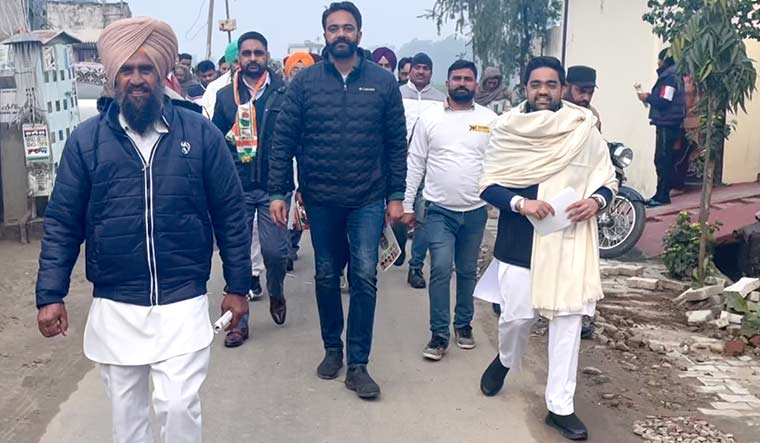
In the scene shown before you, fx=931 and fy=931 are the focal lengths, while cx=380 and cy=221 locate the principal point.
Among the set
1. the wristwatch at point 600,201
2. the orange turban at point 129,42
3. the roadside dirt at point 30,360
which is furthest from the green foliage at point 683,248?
the orange turban at point 129,42

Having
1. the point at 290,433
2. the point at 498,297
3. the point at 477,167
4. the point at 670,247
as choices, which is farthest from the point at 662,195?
the point at 290,433

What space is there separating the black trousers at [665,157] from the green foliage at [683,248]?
3273mm

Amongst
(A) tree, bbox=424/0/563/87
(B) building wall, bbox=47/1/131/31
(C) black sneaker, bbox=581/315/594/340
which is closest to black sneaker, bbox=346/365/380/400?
(C) black sneaker, bbox=581/315/594/340

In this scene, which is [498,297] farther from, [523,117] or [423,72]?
[423,72]

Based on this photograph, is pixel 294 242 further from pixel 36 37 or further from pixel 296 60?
pixel 36 37

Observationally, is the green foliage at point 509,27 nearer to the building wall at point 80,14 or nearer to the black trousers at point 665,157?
the black trousers at point 665,157

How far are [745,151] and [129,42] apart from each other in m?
11.0

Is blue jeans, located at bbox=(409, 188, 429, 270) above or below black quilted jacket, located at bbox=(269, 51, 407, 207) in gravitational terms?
below

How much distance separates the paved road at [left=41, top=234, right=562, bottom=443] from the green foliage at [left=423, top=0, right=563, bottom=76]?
1331cm

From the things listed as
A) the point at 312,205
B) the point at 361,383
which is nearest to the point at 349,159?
the point at 312,205

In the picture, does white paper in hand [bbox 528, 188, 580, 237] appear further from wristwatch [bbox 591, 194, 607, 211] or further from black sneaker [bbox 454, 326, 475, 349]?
black sneaker [bbox 454, 326, 475, 349]

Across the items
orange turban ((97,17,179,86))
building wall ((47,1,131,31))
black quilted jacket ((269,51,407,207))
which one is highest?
building wall ((47,1,131,31))

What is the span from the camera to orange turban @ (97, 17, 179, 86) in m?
3.62

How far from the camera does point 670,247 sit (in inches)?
337
